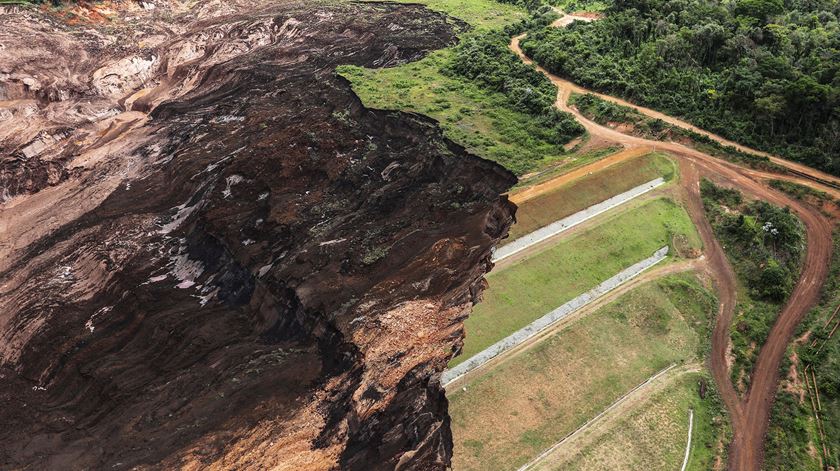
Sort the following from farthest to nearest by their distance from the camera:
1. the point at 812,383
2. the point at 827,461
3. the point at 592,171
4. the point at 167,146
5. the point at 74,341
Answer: the point at 167,146 < the point at 592,171 < the point at 74,341 < the point at 812,383 < the point at 827,461

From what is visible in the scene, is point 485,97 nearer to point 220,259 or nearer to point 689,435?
point 220,259

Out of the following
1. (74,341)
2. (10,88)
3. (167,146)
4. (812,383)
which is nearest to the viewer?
(812,383)

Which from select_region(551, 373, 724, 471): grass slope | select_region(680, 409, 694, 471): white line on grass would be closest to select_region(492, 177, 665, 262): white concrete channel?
select_region(551, 373, 724, 471): grass slope

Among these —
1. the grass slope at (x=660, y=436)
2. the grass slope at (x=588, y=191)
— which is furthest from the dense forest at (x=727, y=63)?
the grass slope at (x=660, y=436)

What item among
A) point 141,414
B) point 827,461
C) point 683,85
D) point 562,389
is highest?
point 683,85

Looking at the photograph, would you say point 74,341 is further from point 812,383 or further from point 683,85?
point 683,85

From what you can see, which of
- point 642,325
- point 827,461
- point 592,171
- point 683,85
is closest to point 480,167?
point 592,171

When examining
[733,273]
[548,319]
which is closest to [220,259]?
[548,319]
